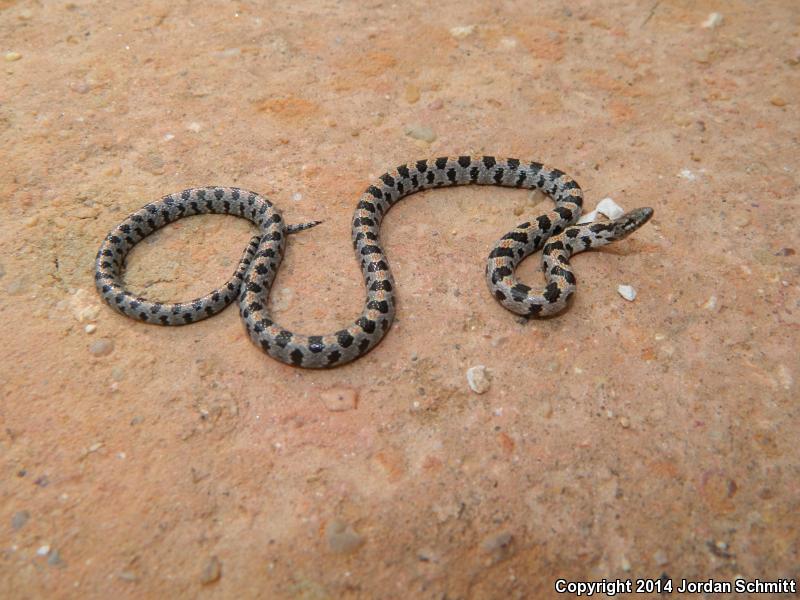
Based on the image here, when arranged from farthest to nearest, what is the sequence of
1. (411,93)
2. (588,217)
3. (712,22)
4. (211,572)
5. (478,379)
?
1. (712,22)
2. (411,93)
3. (588,217)
4. (478,379)
5. (211,572)

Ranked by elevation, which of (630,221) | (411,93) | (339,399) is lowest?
(339,399)

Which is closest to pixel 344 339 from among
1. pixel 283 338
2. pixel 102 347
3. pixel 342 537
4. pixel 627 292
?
pixel 283 338

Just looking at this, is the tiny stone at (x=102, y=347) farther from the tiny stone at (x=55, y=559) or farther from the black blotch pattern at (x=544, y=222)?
the black blotch pattern at (x=544, y=222)

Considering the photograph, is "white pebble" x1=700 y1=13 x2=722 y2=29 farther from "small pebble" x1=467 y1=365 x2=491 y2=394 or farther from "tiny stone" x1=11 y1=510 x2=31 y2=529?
"tiny stone" x1=11 y1=510 x2=31 y2=529

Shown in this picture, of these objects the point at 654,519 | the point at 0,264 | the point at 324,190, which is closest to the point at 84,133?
the point at 0,264

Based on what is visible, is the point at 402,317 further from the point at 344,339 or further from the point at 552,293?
the point at 552,293

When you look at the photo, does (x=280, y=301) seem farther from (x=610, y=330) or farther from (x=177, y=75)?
(x=177, y=75)

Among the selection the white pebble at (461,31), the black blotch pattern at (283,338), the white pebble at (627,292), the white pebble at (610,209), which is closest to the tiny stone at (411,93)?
the white pebble at (461,31)

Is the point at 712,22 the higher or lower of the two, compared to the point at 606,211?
higher
